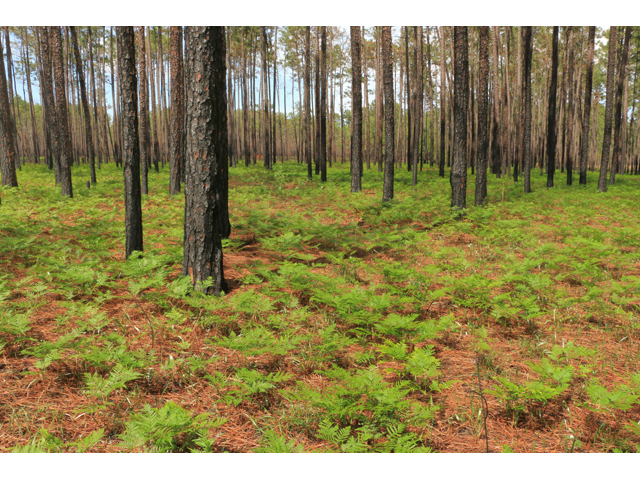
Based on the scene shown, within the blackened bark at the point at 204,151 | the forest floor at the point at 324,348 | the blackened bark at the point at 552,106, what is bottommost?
the forest floor at the point at 324,348

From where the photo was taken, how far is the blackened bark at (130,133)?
514cm

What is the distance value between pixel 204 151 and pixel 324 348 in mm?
2636

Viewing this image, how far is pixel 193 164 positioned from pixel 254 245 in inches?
116

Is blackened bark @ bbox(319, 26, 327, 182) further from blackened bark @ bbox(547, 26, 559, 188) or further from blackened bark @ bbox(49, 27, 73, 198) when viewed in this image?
blackened bark @ bbox(49, 27, 73, 198)

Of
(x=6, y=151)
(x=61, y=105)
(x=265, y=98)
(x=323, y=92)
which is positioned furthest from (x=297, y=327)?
(x=265, y=98)

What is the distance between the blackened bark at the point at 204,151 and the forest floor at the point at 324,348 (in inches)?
17.5

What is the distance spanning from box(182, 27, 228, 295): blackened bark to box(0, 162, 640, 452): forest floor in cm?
44

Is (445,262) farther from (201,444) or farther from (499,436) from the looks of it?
(201,444)

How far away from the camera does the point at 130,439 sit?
2.07 m

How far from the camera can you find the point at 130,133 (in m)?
5.44

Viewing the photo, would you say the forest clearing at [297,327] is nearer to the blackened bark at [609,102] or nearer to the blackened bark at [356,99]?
the blackened bark at [356,99]

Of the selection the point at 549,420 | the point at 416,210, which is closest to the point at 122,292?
the point at 549,420

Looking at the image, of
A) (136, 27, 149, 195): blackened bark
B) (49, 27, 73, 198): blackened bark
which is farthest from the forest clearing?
(136, 27, 149, 195): blackened bark

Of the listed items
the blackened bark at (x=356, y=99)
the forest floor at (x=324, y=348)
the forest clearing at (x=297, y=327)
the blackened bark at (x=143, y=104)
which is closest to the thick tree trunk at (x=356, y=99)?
the blackened bark at (x=356, y=99)
